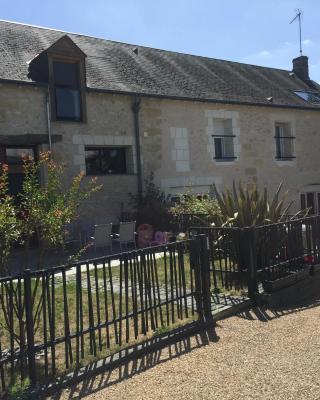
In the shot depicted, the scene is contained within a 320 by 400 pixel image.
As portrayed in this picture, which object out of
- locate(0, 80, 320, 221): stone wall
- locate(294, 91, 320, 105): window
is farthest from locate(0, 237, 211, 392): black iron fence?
locate(294, 91, 320, 105): window

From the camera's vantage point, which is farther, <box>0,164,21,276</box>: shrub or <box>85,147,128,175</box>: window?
<box>85,147,128,175</box>: window

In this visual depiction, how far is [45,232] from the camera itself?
14.5 ft

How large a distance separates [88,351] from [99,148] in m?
9.00

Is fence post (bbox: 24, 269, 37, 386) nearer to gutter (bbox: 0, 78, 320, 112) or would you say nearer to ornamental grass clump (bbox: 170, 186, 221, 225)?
ornamental grass clump (bbox: 170, 186, 221, 225)

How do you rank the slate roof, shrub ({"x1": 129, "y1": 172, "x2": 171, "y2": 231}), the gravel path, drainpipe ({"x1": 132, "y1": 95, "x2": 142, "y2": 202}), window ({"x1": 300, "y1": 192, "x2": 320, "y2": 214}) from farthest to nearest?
window ({"x1": 300, "y1": 192, "x2": 320, "y2": 214}) → drainpipe ({"x1": 132, "y1": 95, "x2": 142, "y2": 202}) → the slate roof → shrub ({"x1": 129, "y1": 172, "x2": 171, "y2": 231}) → the gravel path

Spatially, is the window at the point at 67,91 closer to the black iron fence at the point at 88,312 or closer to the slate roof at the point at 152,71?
the slate roof at the point at 152,71

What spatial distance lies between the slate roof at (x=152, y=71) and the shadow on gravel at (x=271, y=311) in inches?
320

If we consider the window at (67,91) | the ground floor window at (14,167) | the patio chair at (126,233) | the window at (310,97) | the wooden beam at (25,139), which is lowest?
the patio chair at (126,233)

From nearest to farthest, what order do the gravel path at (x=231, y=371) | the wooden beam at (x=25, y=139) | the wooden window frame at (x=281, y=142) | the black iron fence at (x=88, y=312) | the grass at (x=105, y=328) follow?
the gravel path at (x=231, y=371) → the black iron fence at (x=88, y=312) → the grass at (x=105, y=328) → the wooden beam at (x=25, y=139) → the wooden window frame at (x=281, y=142)

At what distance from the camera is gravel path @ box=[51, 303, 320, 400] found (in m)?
3.62

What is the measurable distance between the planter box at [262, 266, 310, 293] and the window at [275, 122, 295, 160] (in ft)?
37.3

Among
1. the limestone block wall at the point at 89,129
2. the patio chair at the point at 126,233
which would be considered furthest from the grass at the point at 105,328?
the limestone block wall at the point at 89,129

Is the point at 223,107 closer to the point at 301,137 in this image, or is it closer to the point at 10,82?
the point at 301,137

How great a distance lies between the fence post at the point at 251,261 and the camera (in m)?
6.12
